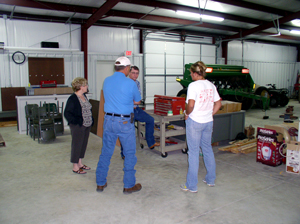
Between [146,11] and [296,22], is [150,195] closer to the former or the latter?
[146,11]

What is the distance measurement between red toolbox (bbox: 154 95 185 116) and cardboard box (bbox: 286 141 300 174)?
1.96m

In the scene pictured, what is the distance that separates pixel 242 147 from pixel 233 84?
678 cm

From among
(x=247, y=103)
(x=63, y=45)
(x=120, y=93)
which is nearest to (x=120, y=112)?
(x=120, y=93)

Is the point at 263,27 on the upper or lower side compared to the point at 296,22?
lower

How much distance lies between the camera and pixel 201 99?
10.4ft

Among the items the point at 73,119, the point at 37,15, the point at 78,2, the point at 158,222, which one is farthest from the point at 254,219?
the point at 37,15

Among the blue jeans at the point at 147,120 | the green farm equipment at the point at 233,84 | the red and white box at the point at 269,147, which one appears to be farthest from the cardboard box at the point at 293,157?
the green farm equipment at the point at 233,84

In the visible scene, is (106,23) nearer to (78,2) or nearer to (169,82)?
(78,2)

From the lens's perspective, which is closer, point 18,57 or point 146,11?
point 18,57

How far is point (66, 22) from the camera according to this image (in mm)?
10492

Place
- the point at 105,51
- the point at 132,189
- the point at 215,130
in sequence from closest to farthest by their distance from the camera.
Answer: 1. the point at 132,189
2. the point at 215,130
3. the point at 105,51

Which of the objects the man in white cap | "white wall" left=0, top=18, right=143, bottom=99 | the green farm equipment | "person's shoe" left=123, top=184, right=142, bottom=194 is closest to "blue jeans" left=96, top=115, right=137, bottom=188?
the man in white cap

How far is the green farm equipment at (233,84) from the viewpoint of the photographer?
10508mm

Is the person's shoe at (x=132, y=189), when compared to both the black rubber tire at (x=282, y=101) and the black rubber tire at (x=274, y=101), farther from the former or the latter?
the black rubber tire at (x=282, y=101)
